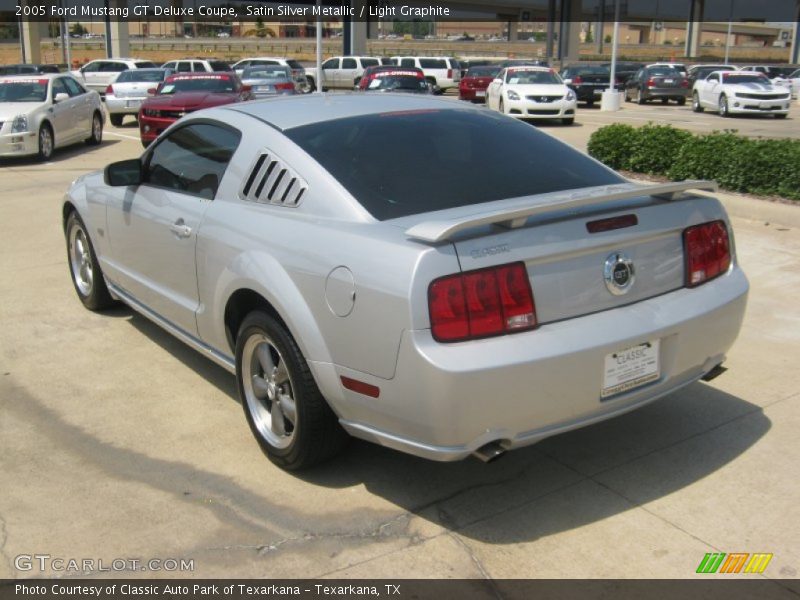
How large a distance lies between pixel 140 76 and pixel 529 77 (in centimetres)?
1079

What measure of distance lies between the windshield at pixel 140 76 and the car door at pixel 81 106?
20.9 feet

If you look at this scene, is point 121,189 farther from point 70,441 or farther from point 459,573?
point 459,573

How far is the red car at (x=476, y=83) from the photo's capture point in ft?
109

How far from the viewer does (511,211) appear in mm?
3314

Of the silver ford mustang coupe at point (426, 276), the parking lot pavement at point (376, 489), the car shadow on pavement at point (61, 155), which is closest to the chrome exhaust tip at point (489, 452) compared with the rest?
the silver ford mustang coupe at point (426, 276)

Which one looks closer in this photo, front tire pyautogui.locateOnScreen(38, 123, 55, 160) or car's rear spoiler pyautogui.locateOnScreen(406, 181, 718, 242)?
car's rear spoiler pyautogui.locateOnScreen(406, 181, 718, 242)

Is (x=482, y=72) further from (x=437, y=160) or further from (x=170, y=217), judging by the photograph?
(x=437, y=160)

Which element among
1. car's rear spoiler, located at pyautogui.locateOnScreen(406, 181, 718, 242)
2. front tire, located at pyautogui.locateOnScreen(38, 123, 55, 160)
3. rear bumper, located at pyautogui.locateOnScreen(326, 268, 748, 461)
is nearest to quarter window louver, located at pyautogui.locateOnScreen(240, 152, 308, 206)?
car's rear spoiler, located at pyautogui.locateOnScreen(406, 181, 718, 242)

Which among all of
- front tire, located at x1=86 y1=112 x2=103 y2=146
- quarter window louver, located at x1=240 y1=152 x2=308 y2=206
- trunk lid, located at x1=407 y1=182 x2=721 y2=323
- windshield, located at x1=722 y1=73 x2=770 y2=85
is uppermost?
windshield, located at x1=722 y1=73 x2=770 y2=85

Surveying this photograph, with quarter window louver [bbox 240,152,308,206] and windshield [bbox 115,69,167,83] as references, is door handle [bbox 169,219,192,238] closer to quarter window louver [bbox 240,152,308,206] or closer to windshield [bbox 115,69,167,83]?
quarter window louver [bbox 240,152,308,206]

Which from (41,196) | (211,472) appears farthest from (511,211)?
(41,196)

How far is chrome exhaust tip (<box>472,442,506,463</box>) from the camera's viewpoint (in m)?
3.35

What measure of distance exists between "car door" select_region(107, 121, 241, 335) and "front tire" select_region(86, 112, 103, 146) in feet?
43.7

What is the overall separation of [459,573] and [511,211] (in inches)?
54.4
